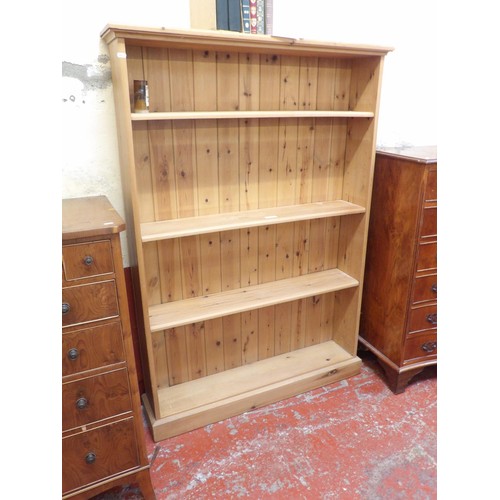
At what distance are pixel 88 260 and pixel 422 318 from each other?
1682 mm

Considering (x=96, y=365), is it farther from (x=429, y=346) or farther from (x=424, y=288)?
(x=429, y=346)

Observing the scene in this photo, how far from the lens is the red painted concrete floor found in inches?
65.6

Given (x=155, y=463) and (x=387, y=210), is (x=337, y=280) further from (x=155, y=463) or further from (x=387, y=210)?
(x=155, y=463)

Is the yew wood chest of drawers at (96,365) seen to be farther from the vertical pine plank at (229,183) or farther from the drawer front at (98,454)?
the vertical pine plank at (229,183)

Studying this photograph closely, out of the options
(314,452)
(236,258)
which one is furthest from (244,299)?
(314,452)

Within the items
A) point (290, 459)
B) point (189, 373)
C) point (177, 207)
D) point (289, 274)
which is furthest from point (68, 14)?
point (290, 459)

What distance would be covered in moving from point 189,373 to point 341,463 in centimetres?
87

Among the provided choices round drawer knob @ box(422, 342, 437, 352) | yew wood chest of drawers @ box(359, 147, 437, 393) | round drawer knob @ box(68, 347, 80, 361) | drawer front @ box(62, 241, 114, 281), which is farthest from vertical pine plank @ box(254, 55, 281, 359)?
round drawer knob @ box(68, 347, 80, 361)

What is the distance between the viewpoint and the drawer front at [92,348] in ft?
4.30

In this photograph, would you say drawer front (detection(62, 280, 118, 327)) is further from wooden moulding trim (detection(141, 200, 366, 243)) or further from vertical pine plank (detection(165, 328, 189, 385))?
vertical pine plank (detection(165, 328, 189, 385))

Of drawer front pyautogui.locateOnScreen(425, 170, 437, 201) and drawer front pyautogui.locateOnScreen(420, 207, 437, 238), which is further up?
drawer front pyautogui.locateOnScreen(425, 170, 437, 201)

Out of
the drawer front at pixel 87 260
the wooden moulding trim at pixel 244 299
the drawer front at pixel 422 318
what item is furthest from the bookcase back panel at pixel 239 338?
the drawer front at pixel 87 260

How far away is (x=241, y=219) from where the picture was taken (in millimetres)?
1888

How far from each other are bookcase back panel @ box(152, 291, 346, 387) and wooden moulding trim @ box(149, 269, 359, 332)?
16cm
